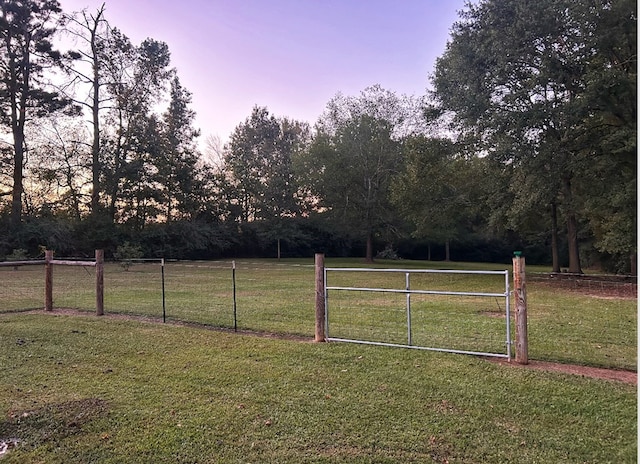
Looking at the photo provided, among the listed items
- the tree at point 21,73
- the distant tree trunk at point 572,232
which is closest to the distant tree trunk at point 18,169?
the tree at point 21,73

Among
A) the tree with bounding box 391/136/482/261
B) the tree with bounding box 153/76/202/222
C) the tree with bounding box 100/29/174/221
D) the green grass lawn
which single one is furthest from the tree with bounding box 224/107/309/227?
the green grass lawn

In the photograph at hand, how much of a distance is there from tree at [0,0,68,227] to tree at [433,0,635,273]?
855 inches

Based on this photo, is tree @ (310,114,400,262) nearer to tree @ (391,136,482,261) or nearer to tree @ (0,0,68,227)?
tree @ (391,136,482,261)

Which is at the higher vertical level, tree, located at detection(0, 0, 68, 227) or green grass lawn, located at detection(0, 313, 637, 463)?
tree, located at detection(0, 0, 68, 227)

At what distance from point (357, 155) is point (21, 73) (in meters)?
19.9

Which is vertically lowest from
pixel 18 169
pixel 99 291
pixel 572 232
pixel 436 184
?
pixel 99 291

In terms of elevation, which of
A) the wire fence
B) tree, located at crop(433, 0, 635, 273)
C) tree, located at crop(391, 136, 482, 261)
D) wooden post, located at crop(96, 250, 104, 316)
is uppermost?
tree, located at crop(433, 0, 635, 273)

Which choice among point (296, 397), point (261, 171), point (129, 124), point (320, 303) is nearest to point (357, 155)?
point (261, 171)

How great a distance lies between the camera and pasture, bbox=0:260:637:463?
308cm

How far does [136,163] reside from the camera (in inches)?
1079

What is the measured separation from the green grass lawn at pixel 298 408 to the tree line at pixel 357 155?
11620 mm

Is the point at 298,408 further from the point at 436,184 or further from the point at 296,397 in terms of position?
the point at 436,184

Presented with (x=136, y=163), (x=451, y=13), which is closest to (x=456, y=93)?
(x=451, y=13)

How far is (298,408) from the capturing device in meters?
3.80
